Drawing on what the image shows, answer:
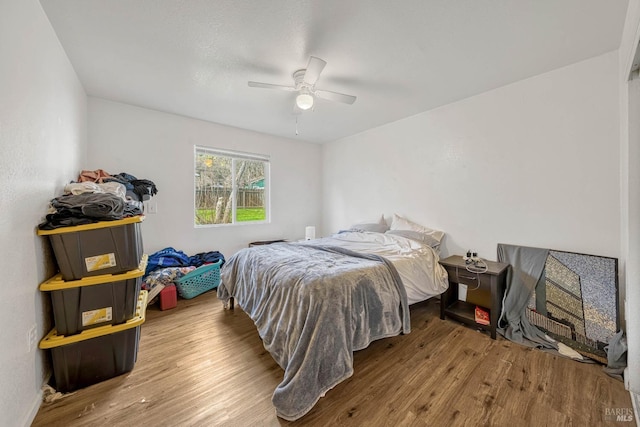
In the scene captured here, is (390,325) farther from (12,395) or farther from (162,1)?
(162,1)

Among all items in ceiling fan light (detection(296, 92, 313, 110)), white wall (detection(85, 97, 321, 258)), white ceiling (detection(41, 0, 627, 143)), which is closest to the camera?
white ceiling (detection(41, 0, 627, 143))

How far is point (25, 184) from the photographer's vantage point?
1344mm

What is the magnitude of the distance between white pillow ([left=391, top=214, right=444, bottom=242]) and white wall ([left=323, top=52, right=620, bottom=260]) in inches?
3.8

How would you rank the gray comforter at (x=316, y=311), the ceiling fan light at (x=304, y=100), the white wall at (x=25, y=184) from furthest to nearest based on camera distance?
the ceiling fan light at (x=304, y=100) < the gray comforter at (x=316, y=311) < the white wall at (x=25, y=184)

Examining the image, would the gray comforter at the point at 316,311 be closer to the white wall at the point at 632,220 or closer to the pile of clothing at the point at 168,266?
the pile of clothing at the point at 168,266

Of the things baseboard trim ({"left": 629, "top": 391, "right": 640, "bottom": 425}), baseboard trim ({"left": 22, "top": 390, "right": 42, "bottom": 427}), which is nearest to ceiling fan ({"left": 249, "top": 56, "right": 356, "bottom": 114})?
baseboard trim ({"left": 22, "top": 390, "right": 42, "bottom": 427})

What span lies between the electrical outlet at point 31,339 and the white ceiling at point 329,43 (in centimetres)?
202

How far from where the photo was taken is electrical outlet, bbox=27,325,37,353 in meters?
1.35

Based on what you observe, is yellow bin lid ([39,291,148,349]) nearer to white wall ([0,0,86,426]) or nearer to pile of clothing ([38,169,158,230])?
white wall ([0,0,86,426])

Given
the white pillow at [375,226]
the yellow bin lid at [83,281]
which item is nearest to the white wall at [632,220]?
the white pillow at [375,226]

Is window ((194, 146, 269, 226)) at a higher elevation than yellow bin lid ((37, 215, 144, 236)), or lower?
higher

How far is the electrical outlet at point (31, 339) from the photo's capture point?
53.2 inches

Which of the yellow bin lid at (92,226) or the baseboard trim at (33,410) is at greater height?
the yellow bin lid at (92,226)

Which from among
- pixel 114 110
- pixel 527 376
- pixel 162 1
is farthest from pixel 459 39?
pixel 114 110
